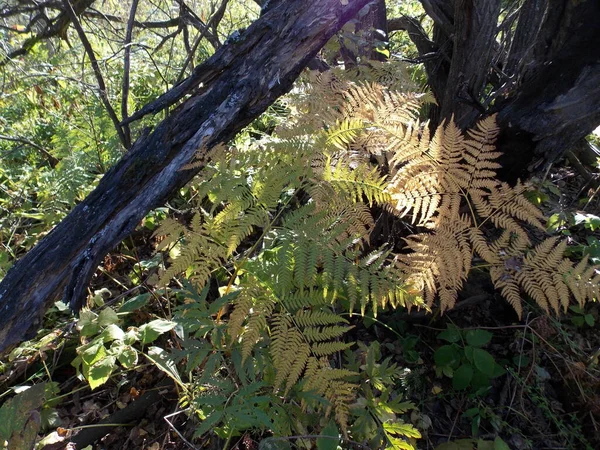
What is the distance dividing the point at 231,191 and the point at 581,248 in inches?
80.2

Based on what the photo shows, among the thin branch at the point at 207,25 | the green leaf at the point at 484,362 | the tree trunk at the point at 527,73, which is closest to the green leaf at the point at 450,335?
the green leaf at the point at 484,362

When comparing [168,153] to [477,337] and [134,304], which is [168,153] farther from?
[477,337]

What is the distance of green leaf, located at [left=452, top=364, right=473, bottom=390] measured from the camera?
1.88 m

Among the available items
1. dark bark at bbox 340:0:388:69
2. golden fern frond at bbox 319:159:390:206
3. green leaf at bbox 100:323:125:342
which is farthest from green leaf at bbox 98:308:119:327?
dark bark at bbox 340:0:388:69

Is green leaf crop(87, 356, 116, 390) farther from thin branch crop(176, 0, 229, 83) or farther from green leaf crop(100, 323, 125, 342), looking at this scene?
thin branch crop(176, 0, 229, 83)

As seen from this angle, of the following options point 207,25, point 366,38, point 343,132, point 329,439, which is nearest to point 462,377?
point 329,439

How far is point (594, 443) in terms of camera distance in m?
1.84

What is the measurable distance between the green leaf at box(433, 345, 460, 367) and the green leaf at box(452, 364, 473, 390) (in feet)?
0.19

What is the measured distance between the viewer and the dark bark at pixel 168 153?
5.18 feet

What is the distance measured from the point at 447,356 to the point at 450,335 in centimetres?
11

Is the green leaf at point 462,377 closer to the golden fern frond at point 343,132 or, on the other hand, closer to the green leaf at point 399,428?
the green leaf at point 399,428

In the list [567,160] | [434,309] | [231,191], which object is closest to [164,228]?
[231,191]

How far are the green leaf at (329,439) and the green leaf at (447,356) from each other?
2.52ft

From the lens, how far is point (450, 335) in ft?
6.51
